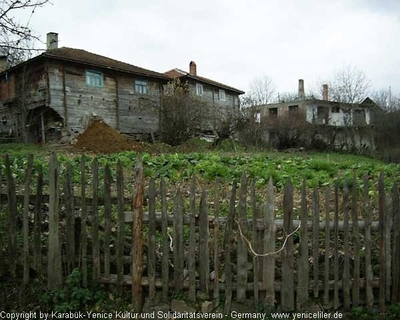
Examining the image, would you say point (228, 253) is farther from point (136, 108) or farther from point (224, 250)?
point (136, 108)

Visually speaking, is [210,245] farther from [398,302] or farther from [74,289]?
[398,302]

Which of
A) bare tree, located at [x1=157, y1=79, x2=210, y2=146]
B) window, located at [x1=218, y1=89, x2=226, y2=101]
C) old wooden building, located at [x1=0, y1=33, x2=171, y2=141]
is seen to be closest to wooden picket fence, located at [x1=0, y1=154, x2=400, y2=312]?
bare tree, located at [x1=157, y1=79, x2=210, y2=146]

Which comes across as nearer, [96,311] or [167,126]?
[96,311]

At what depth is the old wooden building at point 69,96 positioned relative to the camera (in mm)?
21031

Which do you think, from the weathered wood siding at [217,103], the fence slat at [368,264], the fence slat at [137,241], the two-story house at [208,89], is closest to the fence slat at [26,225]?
the fence slat at [137,241]

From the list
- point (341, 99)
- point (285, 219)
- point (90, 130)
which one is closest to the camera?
point (285, 219)

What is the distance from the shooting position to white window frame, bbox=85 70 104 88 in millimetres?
22688

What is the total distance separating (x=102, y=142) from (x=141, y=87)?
9.39m

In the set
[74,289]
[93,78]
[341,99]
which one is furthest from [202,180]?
[341,99]

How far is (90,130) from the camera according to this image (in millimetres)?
19188

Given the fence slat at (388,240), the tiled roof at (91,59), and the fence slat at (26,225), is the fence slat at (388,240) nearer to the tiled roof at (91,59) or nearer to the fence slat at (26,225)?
the fence slat at (26,225)

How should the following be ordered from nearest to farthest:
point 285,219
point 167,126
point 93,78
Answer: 1. point 285,219
2. point 167,126
3. point 93,78

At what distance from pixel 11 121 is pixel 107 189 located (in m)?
23.3

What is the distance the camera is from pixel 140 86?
85.7ft
